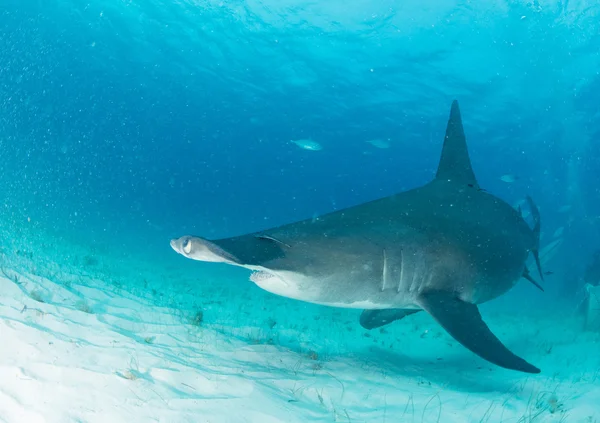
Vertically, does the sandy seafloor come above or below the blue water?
below

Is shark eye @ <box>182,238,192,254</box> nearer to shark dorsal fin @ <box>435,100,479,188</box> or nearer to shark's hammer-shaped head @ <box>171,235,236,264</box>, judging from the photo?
shark's hammer-shaped head @ <box>171,235,236,264</box>

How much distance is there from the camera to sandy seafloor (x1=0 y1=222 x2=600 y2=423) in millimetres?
3264

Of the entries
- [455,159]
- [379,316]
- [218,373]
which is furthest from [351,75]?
[218,373]

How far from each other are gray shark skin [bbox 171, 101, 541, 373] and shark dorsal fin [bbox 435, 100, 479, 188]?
289mm

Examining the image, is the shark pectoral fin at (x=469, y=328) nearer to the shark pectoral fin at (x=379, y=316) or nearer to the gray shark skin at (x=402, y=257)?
the gray shark skin at (x=402, y=257)

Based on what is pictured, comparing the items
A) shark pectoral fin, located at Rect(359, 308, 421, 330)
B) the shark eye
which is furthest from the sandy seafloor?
the shark eye

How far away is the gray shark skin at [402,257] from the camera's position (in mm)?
3199

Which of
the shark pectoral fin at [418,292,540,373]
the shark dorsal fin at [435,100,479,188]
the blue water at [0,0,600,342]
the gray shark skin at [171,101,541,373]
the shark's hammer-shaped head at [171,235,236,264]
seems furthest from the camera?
the blue water at [0,0,600,342]

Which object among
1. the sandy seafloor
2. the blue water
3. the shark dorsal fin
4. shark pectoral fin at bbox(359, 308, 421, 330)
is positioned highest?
the blue water

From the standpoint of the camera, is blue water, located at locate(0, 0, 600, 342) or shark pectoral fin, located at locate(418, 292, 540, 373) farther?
blue water, located at locate(0, 0, 600, 342)

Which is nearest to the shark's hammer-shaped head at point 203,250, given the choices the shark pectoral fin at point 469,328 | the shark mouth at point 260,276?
the shark mouth at point 260,276

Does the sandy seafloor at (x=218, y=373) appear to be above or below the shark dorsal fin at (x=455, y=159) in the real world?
below

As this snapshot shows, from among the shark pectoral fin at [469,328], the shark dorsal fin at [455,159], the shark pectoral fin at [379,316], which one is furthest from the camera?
the shark dorsal fin at [455,159]

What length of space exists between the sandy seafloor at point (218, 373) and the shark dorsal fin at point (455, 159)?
9.59ft
